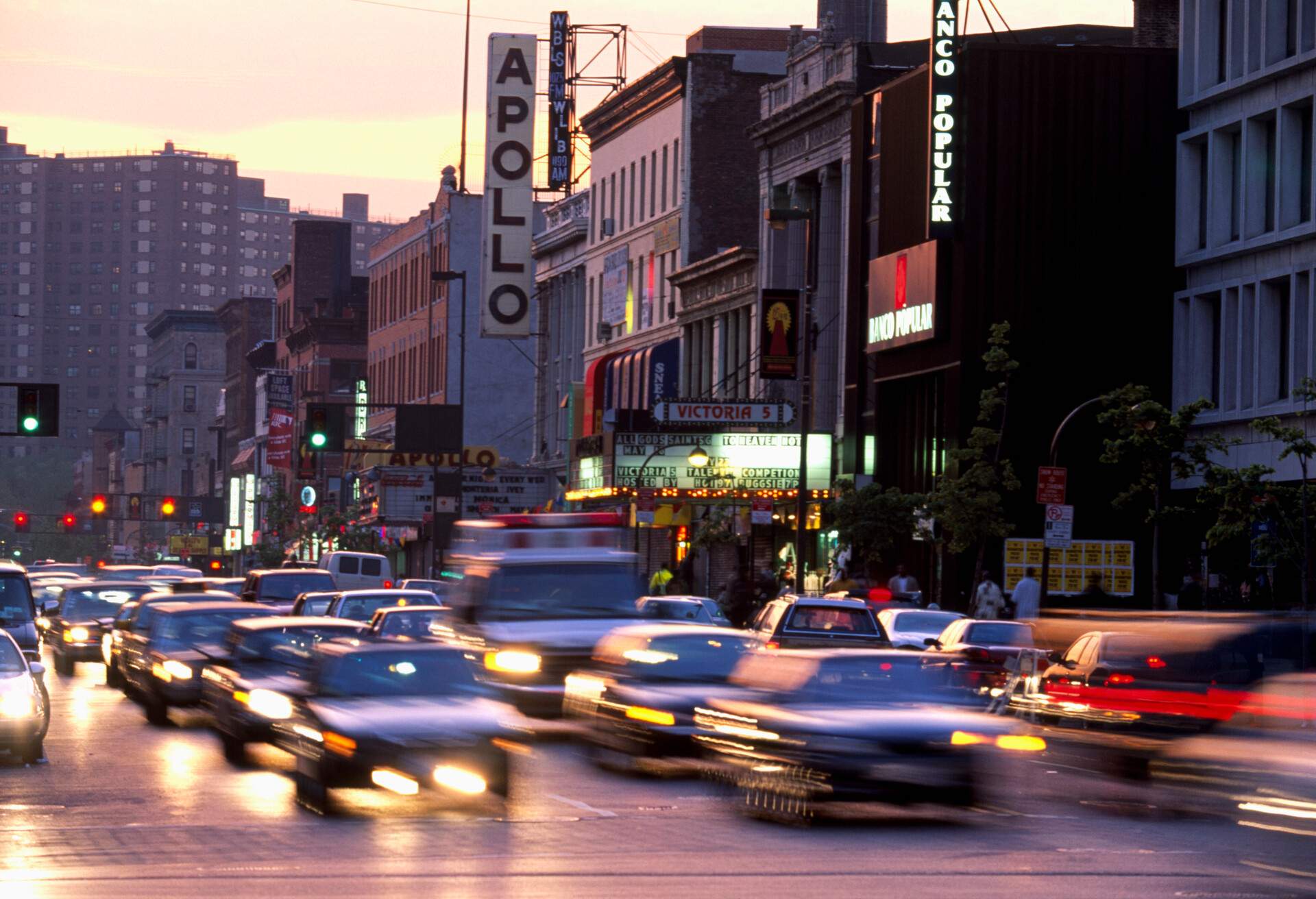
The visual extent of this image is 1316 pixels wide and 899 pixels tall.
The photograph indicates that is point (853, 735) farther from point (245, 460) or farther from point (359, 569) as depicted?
point (245, 460)

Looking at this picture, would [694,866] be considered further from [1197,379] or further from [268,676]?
[1197,379]

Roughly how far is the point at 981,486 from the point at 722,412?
30.8 feet

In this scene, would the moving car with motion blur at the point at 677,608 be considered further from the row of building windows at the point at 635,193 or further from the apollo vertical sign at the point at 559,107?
the apollo vertical sign at the point at 559,107

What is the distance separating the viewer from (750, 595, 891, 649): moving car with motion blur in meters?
30.8

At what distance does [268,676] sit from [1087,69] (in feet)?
114

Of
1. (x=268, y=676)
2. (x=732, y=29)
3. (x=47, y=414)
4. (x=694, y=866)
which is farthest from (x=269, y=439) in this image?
(x=694, y=866)

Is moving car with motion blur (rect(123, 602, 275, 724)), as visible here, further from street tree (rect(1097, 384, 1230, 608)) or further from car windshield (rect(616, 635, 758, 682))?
street tree (rect(1097, 384, 1230, 608))

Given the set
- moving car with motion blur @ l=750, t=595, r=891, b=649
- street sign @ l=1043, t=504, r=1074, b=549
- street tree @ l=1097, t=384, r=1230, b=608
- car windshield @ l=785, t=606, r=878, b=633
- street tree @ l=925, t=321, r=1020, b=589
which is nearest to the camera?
moving car with motion blur @ l=750, t=595, r=891, b=649

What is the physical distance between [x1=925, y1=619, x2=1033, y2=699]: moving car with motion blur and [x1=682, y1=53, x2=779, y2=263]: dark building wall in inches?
1616

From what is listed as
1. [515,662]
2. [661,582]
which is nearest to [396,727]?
[515,662]

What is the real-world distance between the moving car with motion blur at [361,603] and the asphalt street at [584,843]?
1376 cm

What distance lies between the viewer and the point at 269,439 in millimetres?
127438

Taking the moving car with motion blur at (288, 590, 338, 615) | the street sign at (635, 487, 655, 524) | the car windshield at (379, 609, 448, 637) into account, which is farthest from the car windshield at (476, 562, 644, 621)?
the street sign at (635, 487, 655, 524)

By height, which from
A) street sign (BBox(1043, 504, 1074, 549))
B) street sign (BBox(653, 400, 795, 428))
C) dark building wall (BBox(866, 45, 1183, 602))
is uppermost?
dark building wall (BBox(866, 45, 1183, 602))
